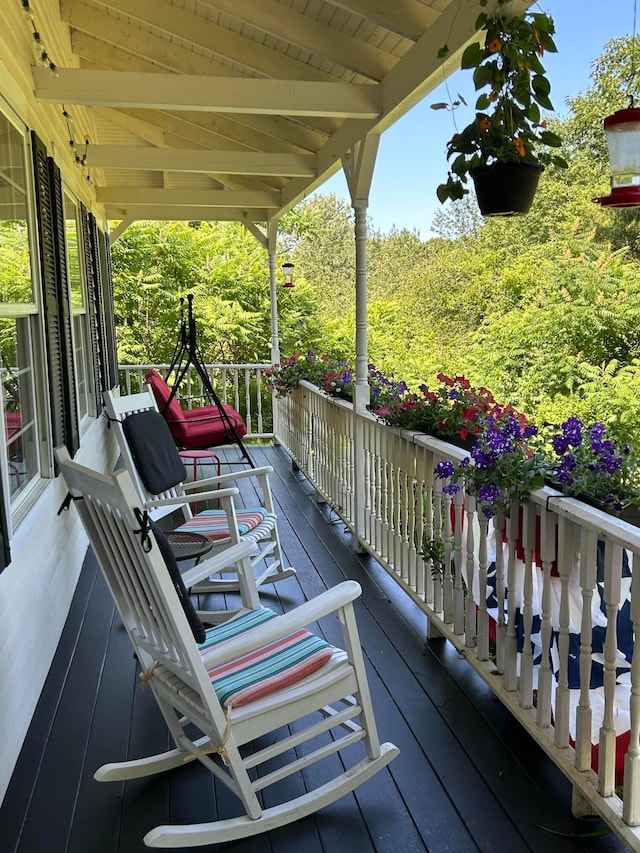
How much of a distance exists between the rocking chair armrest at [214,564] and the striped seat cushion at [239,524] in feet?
3.11

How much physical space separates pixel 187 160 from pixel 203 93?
5.60 ft

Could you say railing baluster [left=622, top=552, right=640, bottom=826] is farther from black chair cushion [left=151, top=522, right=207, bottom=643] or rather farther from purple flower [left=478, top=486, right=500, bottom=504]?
black chair cushion [left=151, top=522, right=207, bottom=643]

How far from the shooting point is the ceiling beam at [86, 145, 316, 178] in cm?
525

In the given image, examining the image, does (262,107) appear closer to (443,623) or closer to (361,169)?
(361,169)

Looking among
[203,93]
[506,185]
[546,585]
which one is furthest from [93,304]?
[546,585]

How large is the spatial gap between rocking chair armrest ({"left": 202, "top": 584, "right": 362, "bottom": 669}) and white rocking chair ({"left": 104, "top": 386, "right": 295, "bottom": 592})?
51.9 inches

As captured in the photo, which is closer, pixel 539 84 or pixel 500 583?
pixel 539 84

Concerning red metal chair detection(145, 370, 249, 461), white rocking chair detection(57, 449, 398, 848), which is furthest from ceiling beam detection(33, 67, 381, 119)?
red metal chair detection(145, 370, 249, 461)

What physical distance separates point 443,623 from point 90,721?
1.34 meters

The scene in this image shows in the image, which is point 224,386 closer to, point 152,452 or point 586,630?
point 152,452

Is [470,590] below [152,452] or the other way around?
below

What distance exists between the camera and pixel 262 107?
146 inches

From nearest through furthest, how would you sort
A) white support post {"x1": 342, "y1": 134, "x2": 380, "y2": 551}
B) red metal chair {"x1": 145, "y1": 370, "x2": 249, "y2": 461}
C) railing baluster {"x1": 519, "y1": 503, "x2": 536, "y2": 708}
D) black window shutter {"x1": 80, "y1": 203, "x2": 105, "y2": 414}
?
railing baluster {"x1": 519, "y1": 503, "x2": 536, "y2": 708} < white support post {"x1": 342, "y1": 134, "x2": 380, "y2": 551} < black window shutter {"x1": 80, "y1": 203, "x2": 105, "y2": 414} < red metal chair {"x1": 145, "y1": 370, "x2": 249, "y2": 461}

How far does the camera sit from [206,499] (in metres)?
3.57
